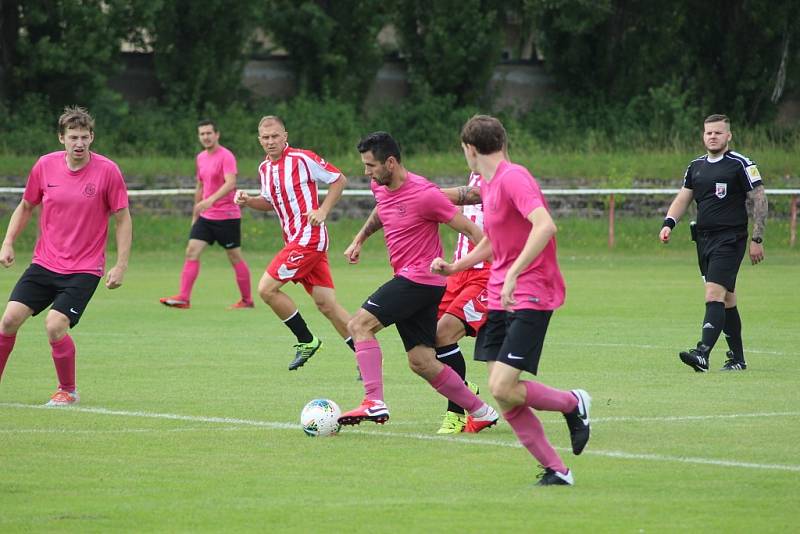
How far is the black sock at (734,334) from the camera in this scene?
510 inches

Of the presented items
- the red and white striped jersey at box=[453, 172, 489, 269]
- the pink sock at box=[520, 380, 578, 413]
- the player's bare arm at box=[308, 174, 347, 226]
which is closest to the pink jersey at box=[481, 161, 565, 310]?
the pink sock at box=[520, 380, 578, 413]

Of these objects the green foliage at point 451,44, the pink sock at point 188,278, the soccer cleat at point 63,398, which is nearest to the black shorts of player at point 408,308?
the soccer cleat at point 63,398

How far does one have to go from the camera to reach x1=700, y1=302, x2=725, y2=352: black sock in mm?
12734

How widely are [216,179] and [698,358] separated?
8.98 metres

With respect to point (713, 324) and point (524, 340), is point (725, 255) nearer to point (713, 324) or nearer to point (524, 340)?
point (713, 324)

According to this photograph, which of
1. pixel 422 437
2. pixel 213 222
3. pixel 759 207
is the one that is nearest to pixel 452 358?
pixel 422 437

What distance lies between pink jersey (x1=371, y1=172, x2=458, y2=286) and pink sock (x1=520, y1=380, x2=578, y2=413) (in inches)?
80.5

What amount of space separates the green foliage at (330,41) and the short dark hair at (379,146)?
2909 centimetres

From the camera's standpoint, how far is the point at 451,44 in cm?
3925

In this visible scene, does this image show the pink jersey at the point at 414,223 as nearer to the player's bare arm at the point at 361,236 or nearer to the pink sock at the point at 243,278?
the player's bare arm at the point at 361,236

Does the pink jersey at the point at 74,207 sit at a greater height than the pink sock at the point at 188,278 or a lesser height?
greater

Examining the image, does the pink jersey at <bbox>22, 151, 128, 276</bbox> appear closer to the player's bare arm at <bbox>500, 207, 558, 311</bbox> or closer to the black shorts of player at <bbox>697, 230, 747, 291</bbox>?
the player's bare arm at <bbox>500, 207, 558, 311</bbox>

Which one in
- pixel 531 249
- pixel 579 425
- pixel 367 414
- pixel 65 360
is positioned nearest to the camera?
pixel 531 249

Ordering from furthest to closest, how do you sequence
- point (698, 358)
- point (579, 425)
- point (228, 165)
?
point (228, 165) < point (698, 358) < point (579, 425)
